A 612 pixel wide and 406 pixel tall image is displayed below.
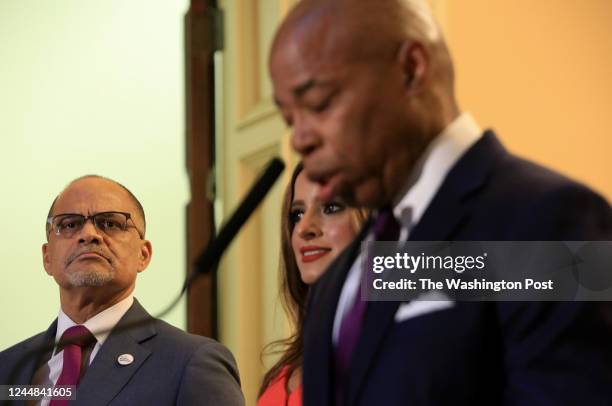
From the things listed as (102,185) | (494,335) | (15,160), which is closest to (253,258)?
(102,185)

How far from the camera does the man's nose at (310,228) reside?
204 cm

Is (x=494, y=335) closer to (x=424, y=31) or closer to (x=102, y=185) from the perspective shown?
(x=424, y=31)

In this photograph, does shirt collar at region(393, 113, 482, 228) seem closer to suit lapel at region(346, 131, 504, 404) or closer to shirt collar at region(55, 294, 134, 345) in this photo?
suit lapel at region(346, 131, 504, 404)

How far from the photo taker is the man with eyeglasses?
7.15 feet

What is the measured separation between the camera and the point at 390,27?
1027 mm

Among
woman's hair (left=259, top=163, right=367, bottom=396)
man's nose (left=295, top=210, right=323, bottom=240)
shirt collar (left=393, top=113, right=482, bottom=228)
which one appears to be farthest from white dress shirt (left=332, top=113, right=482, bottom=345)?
woman's hair (left=259, top=163, right=367, bottom=396)

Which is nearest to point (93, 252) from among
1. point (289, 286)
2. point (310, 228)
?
point (289, 286)

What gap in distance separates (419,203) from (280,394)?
1102 millimetres

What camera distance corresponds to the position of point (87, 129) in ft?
10.6

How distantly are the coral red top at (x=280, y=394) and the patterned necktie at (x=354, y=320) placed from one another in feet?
3.10

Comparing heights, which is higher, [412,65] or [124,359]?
[412,65]

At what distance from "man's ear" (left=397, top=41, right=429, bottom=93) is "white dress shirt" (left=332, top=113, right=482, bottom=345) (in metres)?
0.06

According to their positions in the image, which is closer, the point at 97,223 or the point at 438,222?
the point at 438,222

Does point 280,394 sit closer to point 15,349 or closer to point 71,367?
point 71,367
